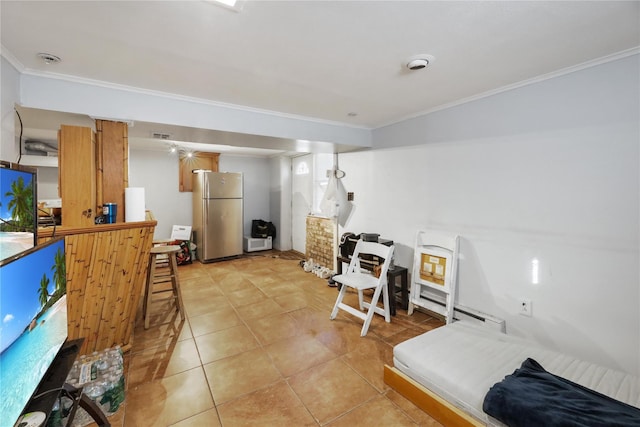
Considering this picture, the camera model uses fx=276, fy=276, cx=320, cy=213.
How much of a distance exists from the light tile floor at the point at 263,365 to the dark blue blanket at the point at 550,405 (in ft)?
1.61

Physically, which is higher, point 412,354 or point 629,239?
point 629,239

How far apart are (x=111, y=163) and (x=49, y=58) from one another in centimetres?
79

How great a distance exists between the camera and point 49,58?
1.82 m

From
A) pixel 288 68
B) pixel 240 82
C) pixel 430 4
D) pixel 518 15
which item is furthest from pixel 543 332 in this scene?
pixel 240 82

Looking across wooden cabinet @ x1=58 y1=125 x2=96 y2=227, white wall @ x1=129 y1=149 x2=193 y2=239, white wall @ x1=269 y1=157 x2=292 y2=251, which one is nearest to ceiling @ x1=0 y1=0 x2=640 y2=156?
wooden cabinet @ x1=58 y1=125 x2=96 y2=227

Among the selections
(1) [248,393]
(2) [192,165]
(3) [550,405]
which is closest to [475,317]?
(3) [550,405]

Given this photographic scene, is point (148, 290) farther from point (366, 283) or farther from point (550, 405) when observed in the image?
point (550, 405)

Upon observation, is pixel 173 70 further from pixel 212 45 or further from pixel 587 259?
pixel 587 259

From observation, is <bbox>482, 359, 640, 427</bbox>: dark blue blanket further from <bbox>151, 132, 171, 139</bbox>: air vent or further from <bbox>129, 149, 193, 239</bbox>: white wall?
<bbox>129, 149, 193, 239</bbox>: white wall

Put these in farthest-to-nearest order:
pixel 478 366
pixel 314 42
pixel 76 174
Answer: pixel 76 174 < pixel 478 366 < pixel 314 42

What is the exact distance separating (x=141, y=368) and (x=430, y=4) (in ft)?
10.1

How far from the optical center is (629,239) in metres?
1.81

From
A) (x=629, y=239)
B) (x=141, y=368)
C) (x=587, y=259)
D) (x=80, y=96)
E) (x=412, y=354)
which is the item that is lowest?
(x=141, y=368)

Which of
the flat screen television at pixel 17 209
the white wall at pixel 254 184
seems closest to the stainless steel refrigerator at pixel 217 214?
the white wall at pixel 254 184
